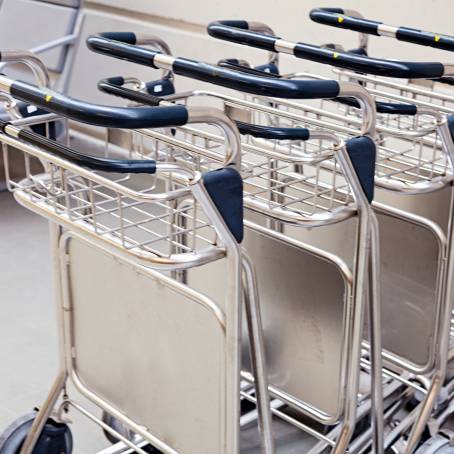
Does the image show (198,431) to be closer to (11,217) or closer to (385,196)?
(385,196)

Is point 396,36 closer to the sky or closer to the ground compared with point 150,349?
closer to the sky

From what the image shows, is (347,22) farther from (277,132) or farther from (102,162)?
(102,162)

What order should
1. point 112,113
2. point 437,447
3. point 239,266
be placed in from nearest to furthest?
point 112,113 → point 239,266 → point 437,447

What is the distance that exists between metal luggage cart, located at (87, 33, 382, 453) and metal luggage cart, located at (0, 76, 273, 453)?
0.38 ft

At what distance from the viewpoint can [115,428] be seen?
1893mm

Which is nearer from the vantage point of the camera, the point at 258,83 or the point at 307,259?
the point at 258,83

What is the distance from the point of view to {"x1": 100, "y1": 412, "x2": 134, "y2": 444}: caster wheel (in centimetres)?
187

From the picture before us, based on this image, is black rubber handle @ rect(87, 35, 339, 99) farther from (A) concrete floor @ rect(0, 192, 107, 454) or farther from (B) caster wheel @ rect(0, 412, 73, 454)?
(A) concrete floor @ rect(0, 192, 107, 454)

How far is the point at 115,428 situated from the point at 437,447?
71cm

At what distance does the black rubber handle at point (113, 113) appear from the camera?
110cm

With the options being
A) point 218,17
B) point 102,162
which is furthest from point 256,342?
point 218,17

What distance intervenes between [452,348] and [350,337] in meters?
0.37

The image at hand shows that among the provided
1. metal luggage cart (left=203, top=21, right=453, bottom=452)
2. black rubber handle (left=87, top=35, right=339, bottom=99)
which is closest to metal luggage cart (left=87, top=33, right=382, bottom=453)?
black rubber handle (left=87, top=35, right=339, bottom=99)

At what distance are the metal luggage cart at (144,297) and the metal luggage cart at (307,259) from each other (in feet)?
0.38
